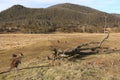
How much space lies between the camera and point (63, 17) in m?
152

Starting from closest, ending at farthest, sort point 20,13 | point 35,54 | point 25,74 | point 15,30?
point 25,74, point 35,54, point 15,30, point 20,13

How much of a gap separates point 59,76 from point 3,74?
3.31 metres

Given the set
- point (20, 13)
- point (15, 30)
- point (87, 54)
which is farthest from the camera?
point (20, 13)

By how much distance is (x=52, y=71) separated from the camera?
1612 centimetres

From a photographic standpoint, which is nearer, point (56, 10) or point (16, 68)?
point (16, 68)

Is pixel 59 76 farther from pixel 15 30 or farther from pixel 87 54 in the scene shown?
pixel 15 30

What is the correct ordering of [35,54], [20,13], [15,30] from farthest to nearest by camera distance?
[20,13], [15,30], [35,54]

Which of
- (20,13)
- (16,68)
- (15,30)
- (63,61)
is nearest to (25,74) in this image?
(16,68)

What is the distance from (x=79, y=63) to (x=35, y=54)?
11595mm

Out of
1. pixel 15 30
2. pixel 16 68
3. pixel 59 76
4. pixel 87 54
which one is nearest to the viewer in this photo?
pixel 59 76

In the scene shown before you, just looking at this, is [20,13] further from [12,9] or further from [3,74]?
[3,74]

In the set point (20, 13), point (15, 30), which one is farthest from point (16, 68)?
point (20, 13)

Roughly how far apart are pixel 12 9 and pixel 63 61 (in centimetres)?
13939

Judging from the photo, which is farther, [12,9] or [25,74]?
[12,9]
